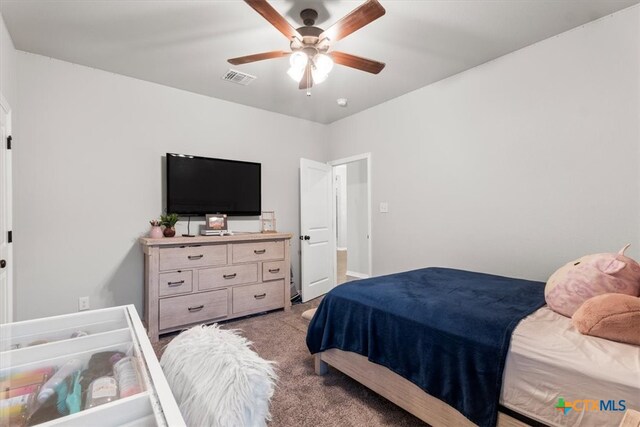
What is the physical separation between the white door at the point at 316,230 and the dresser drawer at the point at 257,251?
53cm

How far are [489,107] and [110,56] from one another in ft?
11.6

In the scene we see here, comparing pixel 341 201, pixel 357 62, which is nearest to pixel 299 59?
pixel 357 62

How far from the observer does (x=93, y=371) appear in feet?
2.64

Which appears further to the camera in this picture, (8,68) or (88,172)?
(88,172)

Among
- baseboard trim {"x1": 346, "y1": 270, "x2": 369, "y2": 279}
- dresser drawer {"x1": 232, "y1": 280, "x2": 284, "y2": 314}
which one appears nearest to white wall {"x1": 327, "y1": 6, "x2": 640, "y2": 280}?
dresser drawer {"x1": 232, "y1": 280, "x2": 284, "y2": 314}

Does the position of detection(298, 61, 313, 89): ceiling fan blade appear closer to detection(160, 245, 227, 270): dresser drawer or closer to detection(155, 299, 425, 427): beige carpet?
detection(160, 245, 227, 270): dresser drawer

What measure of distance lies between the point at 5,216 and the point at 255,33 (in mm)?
2385

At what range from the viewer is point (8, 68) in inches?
93.5

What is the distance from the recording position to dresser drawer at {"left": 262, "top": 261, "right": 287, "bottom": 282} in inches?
138

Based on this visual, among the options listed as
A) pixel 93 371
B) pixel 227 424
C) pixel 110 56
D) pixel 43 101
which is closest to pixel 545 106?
pixel 227 424

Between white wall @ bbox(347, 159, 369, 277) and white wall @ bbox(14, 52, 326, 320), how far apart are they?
281cm

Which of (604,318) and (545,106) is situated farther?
(545,106)

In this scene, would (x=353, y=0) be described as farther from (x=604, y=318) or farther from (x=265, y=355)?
(x=265, y=355)

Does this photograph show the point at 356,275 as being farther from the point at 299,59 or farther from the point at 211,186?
the point at 299,59
